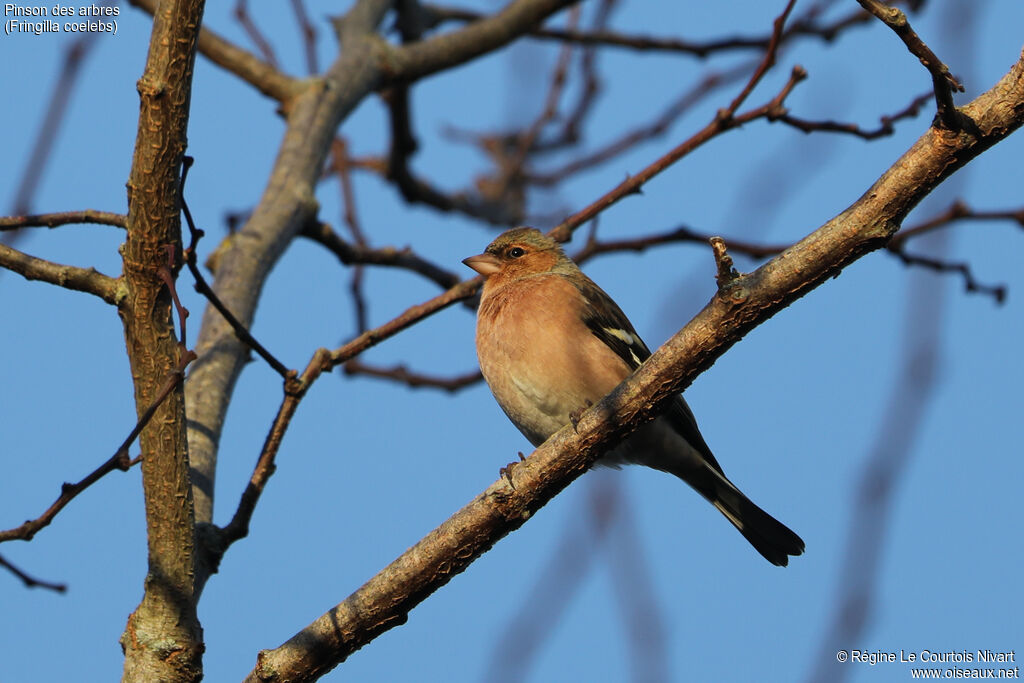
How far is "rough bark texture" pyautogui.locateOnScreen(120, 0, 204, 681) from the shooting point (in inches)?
150

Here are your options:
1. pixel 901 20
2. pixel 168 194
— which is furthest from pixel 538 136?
pixel 901 20

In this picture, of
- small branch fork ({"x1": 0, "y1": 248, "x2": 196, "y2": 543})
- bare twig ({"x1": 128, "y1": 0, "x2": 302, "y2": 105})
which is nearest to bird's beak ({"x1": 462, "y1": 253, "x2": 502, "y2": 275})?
bare twig ({"x1": 128, "y1": 0, "x2": 302, "y2": 105})

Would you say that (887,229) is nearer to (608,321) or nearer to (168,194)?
(168,194)

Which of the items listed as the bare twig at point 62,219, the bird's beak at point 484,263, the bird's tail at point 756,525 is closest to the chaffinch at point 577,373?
the bird's tail at point 756,525

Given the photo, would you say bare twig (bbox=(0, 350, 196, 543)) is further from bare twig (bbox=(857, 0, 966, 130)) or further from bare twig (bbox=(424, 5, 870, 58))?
bare twig (bbox=(424, 5, 870, 58))

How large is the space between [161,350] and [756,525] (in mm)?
3838

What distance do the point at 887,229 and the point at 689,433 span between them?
2.91 metres

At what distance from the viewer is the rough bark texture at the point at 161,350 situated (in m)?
3.82

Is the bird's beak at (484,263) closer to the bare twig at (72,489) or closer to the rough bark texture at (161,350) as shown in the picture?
the rough bark texture at (161,350)

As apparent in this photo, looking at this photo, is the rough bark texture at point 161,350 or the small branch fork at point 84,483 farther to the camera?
the rough bark texture at point 161,350

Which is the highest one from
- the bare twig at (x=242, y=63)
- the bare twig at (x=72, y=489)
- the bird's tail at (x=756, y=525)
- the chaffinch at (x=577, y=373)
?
the bare twig at (x=242, y=63)

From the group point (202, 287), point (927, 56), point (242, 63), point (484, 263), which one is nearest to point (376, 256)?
point (484, 263)

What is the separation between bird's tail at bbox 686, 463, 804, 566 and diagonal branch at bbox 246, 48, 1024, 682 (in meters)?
2.56

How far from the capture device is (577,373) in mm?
5766
